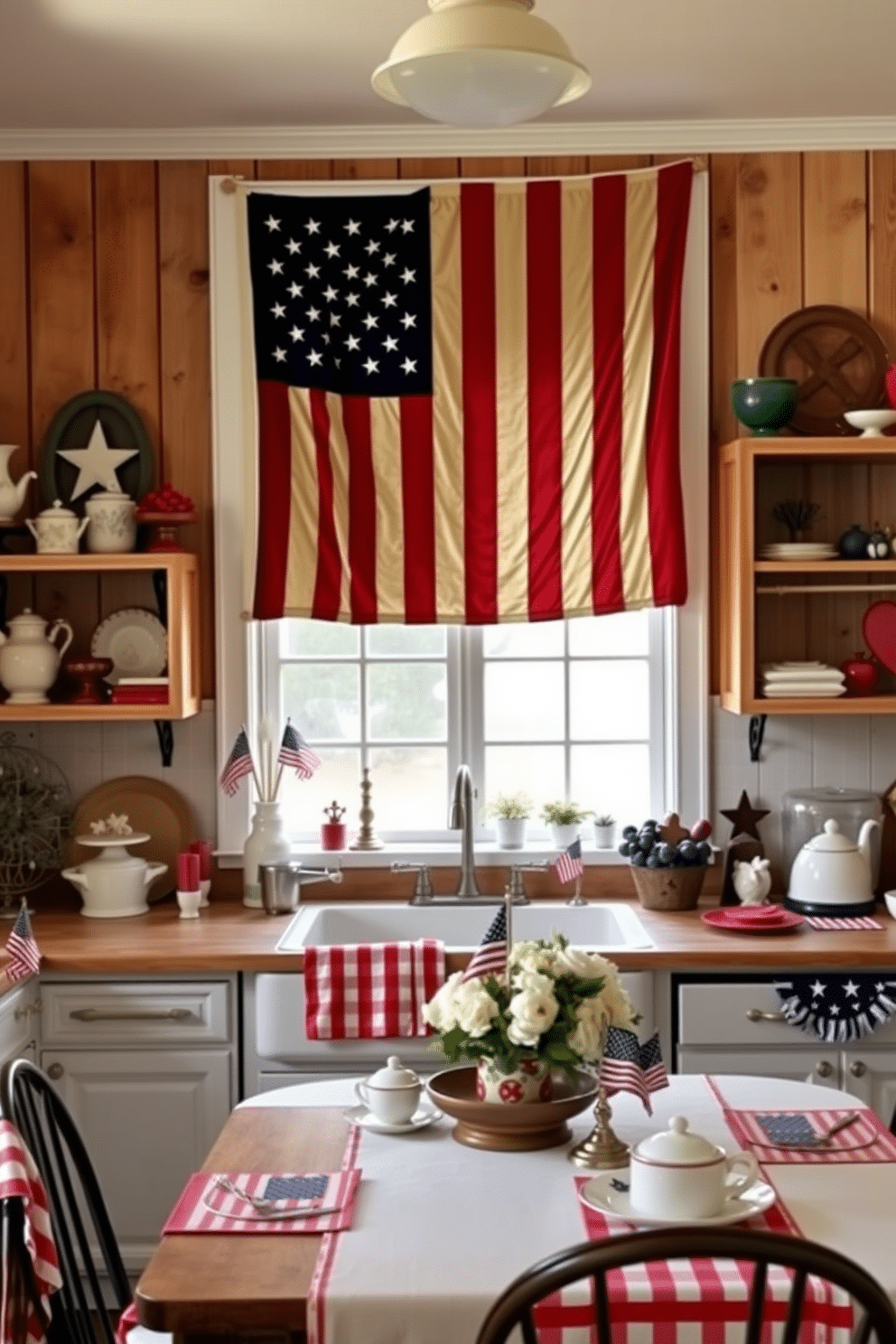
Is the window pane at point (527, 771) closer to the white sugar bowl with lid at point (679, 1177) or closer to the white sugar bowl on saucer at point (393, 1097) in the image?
the white sugar bowl on saucer at point (393, 1097)

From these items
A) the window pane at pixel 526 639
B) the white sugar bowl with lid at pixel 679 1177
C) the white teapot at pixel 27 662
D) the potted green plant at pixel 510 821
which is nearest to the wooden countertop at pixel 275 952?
the potted green plant at pixel 510 821

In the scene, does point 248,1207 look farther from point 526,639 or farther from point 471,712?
point 526,639

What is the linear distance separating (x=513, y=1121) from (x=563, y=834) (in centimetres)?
186

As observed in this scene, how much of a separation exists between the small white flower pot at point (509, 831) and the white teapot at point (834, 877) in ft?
2.38

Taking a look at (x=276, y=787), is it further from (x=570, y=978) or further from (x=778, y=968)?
(x=570, y=978)

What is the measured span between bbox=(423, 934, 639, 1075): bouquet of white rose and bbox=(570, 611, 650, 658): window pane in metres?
1.98

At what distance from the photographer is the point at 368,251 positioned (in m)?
4.31

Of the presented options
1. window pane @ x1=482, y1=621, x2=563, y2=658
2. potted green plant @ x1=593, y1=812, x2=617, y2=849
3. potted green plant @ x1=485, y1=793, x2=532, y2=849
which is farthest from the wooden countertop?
window pane @ x1=482, y1=621, x2=563, y2=658

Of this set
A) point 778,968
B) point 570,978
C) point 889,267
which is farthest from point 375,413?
point 570,978

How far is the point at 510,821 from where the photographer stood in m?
4.38

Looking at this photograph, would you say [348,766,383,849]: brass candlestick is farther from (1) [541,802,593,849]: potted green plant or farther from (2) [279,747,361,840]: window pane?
(1) [541,802,593,849]: potted green plant

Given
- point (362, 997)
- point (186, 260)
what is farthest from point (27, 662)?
point (362, 997)

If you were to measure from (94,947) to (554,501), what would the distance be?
62.4 inches

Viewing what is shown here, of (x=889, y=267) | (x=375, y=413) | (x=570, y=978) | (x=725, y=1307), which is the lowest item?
(x=725, y=1307)
